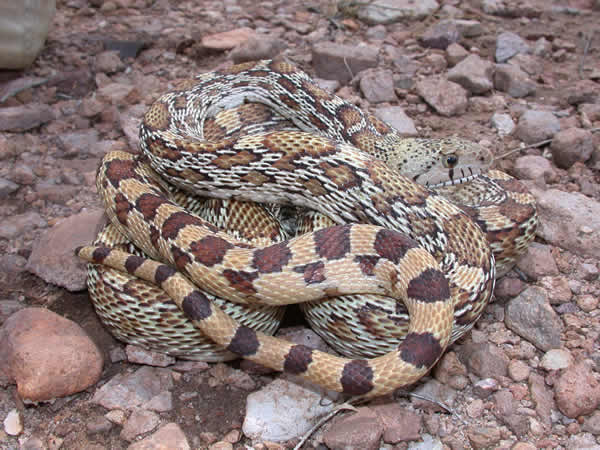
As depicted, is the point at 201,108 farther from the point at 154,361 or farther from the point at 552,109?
the point at 552,109

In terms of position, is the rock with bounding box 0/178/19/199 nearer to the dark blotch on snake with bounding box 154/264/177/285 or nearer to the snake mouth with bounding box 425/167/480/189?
the dark blotch on snake with bounding box 154/264/177/285

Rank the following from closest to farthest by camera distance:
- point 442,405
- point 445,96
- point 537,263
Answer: point 442,405, point 537,263, point 445,96

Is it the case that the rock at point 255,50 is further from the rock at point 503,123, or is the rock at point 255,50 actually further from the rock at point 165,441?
the rock at point 165,441

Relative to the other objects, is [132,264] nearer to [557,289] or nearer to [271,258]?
[271,258]

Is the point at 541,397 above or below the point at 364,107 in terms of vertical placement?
below

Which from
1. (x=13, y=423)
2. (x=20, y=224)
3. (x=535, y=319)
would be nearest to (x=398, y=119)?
(x=535, y=319)

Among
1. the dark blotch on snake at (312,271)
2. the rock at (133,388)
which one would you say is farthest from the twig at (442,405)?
the rock at (133,388)

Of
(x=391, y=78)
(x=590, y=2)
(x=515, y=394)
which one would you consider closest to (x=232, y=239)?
(x=515, y=394)

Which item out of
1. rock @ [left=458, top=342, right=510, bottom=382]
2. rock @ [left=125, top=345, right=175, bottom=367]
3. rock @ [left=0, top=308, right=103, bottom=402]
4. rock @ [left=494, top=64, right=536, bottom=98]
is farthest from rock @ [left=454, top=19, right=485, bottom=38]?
rock @ [left=0, top=308, right=103, bottom=402]
